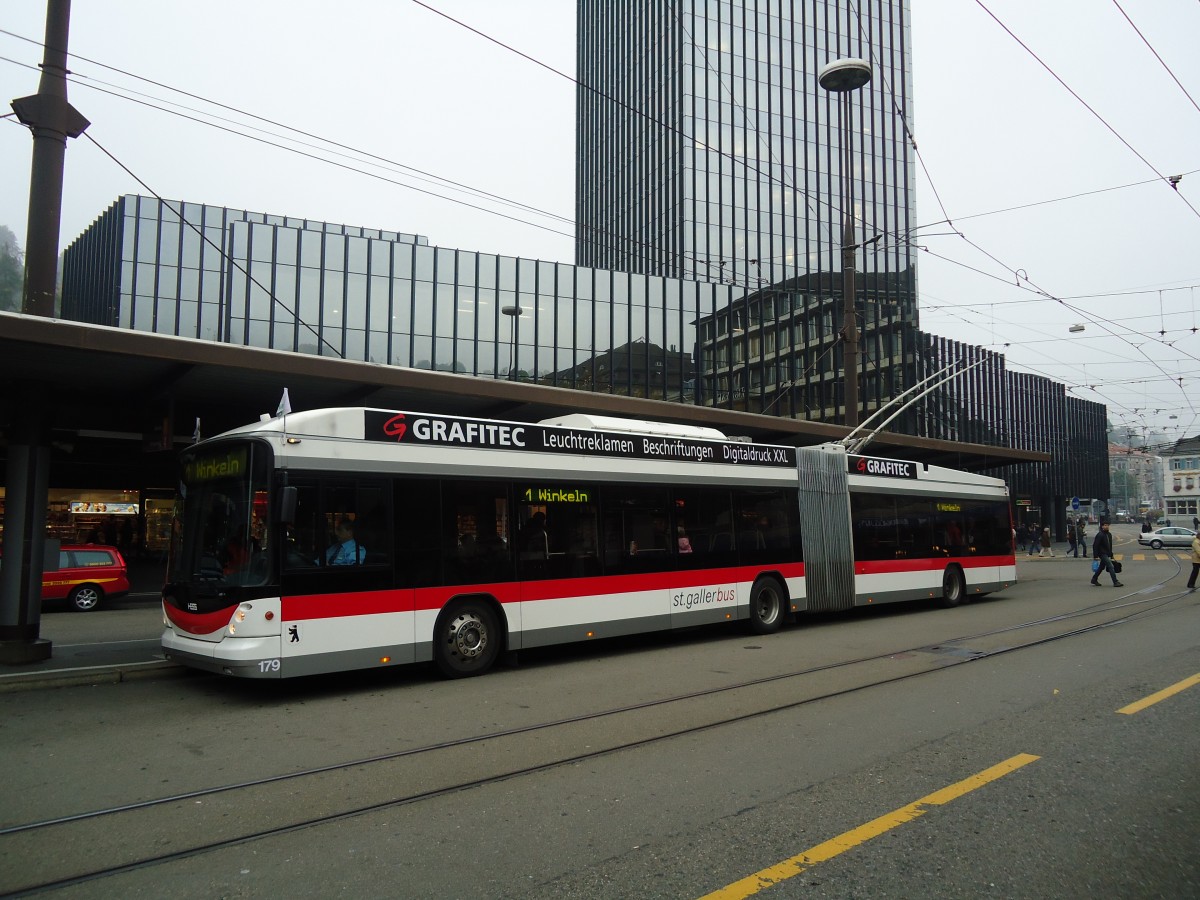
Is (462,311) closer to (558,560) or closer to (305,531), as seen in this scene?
(558,560)

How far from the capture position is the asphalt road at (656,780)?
4184 mm

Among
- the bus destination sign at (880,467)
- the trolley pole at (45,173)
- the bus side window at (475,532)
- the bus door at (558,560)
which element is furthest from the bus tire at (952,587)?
the trolley pole at (45,173)

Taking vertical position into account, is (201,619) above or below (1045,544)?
above

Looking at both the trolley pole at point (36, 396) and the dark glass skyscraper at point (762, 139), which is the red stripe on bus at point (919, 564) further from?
the dark glass skyscraper at point (762, 139)

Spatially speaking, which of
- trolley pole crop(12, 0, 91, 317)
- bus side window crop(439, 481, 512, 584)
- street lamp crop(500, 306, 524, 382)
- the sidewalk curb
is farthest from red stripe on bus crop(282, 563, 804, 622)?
street lamp crop(500, 306, 524, 382)

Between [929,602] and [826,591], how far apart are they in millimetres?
5845

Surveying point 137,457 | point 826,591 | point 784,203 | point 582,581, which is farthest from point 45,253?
point 784,203

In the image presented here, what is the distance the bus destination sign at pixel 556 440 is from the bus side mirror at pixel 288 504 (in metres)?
1.32

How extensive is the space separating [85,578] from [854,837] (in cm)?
1921

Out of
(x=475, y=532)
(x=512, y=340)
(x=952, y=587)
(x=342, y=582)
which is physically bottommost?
(x=952, y=587)

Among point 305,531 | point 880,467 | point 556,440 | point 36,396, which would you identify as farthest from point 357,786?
point 880,467

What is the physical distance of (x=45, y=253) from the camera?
9539 millimetres

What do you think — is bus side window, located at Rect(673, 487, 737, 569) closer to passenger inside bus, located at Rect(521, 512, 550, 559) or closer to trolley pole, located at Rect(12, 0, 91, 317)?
passenger inside bus, located at Rect(521, 512, 550, 559)

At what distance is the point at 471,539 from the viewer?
1000cm
